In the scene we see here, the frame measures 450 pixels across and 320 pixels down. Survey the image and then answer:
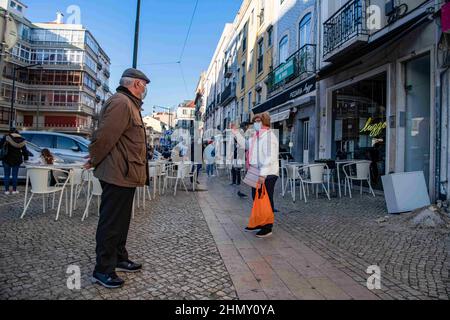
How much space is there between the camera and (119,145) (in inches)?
117

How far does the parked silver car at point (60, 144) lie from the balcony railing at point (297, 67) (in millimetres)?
9181

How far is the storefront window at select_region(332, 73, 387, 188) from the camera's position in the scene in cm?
960

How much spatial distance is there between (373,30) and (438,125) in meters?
3.75

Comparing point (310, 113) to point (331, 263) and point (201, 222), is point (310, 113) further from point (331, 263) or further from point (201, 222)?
point (331, 263)

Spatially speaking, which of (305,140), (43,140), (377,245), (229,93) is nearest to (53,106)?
(229,93)

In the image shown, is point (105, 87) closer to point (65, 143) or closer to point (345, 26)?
point (65, 143)

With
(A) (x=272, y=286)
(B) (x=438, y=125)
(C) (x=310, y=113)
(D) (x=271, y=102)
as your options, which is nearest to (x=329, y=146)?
A: (C) (x=310, y=113)

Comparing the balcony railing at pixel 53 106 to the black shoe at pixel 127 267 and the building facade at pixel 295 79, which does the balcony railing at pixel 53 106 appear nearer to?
the building facade at pixel 295 79

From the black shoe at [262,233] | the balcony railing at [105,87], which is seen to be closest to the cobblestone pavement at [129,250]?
the black shoe at [262,233]

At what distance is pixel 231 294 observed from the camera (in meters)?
2.83

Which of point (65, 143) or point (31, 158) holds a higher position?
point (65, 143)

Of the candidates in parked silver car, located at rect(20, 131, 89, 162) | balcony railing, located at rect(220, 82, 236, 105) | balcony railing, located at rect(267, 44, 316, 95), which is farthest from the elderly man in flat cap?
balcony railing, located at rect(220, 82, 236, 105)

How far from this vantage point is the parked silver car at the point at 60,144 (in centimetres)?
1205

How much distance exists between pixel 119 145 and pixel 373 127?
8.94m
